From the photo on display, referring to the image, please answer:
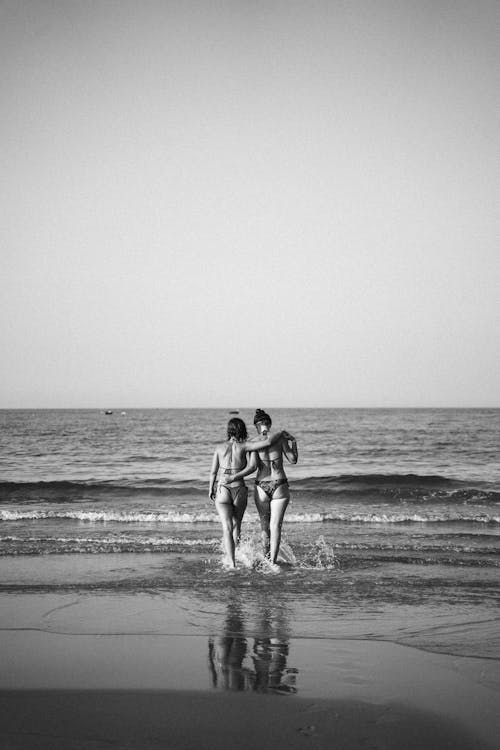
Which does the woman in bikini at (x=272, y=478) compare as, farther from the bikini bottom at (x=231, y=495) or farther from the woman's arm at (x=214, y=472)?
the woman's arm at (x=214, y=472)

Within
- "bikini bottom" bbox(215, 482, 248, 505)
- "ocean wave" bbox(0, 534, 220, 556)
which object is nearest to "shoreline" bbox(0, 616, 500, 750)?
"bikini bottom" bbox(215, 482, 248, 505)

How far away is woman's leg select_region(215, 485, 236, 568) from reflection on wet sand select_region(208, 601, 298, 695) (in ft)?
8.03

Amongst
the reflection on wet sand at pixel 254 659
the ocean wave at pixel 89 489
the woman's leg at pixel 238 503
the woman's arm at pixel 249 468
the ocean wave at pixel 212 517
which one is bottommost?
the ocean wave at pixel 89 489

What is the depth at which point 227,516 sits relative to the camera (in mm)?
8586

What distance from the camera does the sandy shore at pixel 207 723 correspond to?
11.3 ft

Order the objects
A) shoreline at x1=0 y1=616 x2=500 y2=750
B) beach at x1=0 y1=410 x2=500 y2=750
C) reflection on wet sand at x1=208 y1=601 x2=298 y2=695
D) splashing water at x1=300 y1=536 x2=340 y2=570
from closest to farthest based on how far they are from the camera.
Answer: shoreline at x1=0 y1=616 x2=500 y2=750 < beach at x1=0 y1=410 x2=500 y2=750 < reflection on wet sand at x1=208 y1=601 x2=298 y2=695 < splashing water at x1=300 y1=536 x2=340 y2=570

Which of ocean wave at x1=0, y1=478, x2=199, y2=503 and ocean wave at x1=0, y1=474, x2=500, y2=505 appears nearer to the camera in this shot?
ocean wave at x1=0, y1=474, x2=500, y2=505

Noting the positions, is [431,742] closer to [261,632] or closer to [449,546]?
[261,632]

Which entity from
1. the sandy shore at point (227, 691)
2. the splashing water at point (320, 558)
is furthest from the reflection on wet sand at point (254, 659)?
the splashing water at point (320, 558)

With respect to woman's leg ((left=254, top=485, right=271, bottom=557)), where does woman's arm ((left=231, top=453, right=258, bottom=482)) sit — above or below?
above

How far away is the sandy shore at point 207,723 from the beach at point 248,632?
0.01 metres

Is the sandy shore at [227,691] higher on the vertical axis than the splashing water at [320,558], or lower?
higher

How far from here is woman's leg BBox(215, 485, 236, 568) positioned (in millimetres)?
8570

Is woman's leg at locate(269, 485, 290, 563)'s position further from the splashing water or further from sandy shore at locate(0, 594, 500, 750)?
sandy shore at locate(0, 594, 500, 750)
